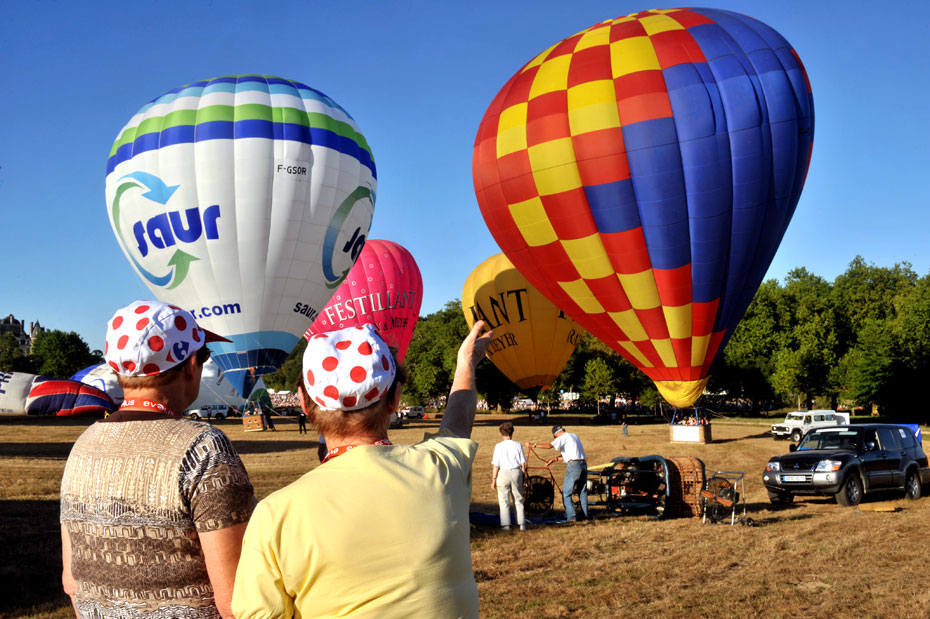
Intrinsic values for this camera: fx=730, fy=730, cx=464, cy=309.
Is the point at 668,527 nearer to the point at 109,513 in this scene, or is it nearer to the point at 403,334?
the point at 109,513

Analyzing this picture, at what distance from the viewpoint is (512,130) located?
1788 centimetres

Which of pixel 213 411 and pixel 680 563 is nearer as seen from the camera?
pixel 680 563

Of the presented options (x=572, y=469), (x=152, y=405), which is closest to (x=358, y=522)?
(x=152, y=405)

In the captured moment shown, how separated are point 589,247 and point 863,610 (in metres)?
11.3

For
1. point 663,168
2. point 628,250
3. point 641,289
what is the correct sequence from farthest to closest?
point 641,289 → point 628,250 → point 663,168

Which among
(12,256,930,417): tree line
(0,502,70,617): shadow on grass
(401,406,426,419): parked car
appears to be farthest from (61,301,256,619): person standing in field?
(401,406,426,419): parked car

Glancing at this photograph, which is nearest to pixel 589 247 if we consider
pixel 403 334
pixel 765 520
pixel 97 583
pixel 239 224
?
pixel 765 520

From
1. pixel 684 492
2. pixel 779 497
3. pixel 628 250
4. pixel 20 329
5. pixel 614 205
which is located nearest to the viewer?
pixel 684 492

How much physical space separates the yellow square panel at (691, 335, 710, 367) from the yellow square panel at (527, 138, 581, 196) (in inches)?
187

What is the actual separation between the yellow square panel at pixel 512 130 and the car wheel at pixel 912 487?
10584 millimetres

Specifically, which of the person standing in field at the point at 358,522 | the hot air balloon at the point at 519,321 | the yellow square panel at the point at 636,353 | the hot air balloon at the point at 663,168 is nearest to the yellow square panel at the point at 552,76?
the hot air balloon at the point at 663,168

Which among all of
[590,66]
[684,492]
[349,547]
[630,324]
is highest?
[590,66]

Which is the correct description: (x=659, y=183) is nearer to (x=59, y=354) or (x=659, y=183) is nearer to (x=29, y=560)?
(x=29, y=560)

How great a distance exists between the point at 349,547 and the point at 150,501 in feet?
2.45
